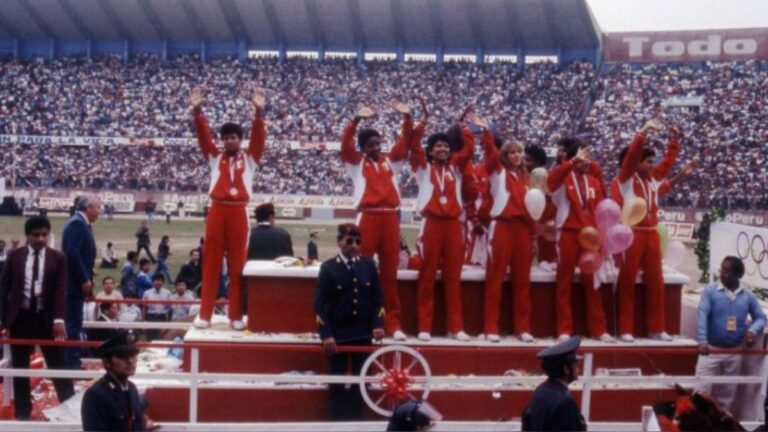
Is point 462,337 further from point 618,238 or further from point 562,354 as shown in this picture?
point 562,354

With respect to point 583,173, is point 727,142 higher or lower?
higher

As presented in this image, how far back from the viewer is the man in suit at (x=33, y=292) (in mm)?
6953

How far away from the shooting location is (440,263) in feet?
25.8

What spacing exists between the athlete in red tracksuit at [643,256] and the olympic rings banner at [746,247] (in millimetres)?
2318

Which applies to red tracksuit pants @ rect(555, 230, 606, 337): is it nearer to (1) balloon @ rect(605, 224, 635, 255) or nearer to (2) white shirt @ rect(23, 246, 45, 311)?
(1) balloon @ rect(605, 224, 635, 255)

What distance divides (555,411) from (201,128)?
4.68m

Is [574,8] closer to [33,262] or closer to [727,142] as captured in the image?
[727,142]

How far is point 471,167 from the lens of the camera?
810 cm

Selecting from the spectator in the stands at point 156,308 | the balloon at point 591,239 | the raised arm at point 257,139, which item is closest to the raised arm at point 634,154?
the balloon at point 591,239

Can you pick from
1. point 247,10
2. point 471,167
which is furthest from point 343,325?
point 247,10

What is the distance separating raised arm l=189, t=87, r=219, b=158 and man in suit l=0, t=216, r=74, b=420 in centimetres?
155

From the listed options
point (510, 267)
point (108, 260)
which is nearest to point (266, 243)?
point (510, 267)

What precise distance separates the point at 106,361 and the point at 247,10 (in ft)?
129

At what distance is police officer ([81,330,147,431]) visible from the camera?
4656mm
